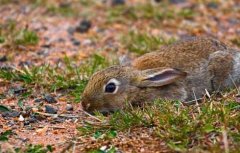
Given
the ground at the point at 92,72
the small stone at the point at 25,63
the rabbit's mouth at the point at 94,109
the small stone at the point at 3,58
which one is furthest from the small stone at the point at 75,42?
the rabbit's mouth at the point at 94,109

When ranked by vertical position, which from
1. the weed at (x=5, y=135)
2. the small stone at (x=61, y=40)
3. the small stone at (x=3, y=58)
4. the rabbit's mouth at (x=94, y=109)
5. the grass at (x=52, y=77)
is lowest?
the weed at (x=5, y=135)

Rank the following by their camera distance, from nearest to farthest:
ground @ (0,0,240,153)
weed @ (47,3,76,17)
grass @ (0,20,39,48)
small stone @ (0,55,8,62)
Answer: ground @ (0,0,240,153), small stone @ (0,55,8,62), grass @ (0,20,39,48), weed @ (47,3,76,17)

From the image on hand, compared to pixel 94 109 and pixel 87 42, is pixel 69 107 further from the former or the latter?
pixel 87 42

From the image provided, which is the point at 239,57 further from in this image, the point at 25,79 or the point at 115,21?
the point at 115,21

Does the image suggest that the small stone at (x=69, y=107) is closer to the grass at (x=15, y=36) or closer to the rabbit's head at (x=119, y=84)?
the rabbit's head at (x=119, y=84)

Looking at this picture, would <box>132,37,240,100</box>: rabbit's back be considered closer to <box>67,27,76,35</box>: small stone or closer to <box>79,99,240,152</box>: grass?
<box>79,99,240,152</box>: grass

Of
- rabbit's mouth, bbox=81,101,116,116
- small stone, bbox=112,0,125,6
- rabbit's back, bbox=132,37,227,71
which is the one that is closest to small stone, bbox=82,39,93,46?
small stone, bbox=112,0,125,6

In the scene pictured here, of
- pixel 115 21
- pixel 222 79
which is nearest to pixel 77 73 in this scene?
pixel 222 79

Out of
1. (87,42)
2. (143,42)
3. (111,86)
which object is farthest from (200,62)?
(87,42)
